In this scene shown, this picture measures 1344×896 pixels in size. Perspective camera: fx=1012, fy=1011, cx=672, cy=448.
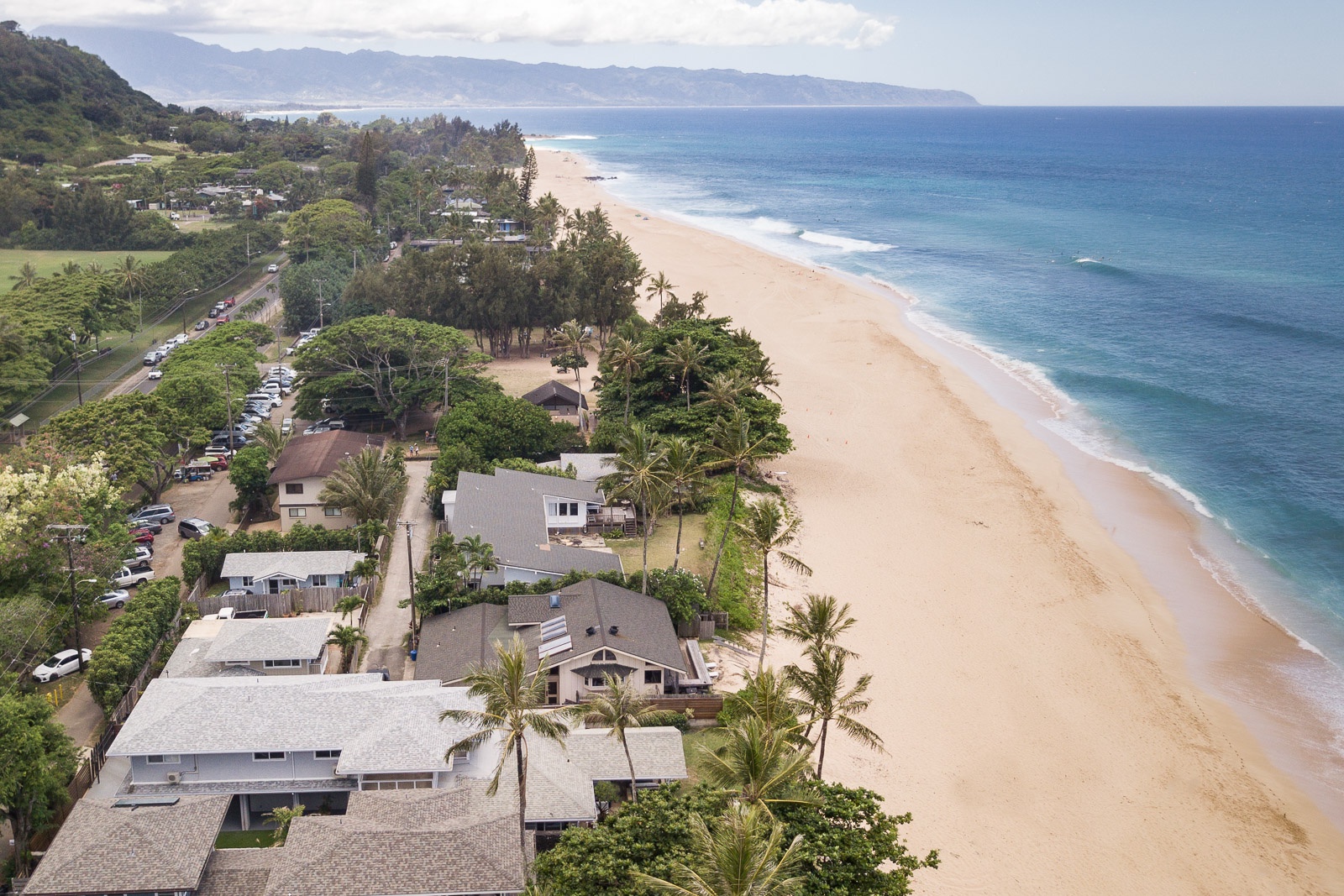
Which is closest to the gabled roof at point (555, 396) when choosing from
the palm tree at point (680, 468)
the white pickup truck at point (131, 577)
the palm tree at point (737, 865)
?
the palm tree at point (680, 468)

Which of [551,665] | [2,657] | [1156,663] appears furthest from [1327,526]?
[2,657]

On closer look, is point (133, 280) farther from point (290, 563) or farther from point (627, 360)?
point (290, 563)

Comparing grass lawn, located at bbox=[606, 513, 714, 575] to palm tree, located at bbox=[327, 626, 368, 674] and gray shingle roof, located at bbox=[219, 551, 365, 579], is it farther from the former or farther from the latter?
palm tree, located at bbox=[327, 626, 368, 674]

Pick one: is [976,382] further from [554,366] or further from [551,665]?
[551,665]

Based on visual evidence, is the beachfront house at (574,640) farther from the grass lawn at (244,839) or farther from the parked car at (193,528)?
the parked car at (193,528)

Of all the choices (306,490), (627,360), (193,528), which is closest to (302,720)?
(306,490)

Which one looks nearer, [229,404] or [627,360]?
[627,360]

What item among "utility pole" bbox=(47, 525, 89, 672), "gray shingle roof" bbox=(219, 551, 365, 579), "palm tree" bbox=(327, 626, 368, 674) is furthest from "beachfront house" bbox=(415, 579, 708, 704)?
"utility pole" bbox=(47, 525, 89, 672)
